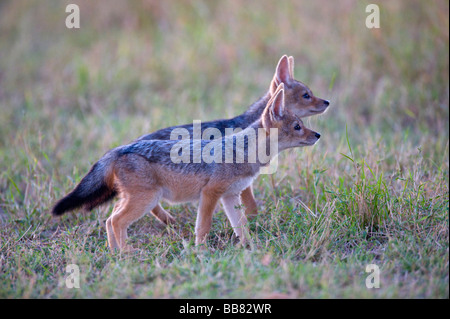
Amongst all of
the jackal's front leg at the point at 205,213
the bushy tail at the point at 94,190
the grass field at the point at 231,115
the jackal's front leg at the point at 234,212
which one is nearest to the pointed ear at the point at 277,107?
the grass field at the point at 231,115

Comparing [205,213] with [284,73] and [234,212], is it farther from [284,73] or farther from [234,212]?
[284,73]

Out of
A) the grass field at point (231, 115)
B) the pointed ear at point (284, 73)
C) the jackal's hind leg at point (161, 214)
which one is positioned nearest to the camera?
the grass field at point (231, 115)

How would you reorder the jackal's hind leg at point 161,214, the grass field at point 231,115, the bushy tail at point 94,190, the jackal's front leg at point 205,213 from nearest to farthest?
the grass field at point 231,115, the bushy tail at point 94,190, the jackal's front leg at point 205,213, the jackal's hind leg at point 161,214

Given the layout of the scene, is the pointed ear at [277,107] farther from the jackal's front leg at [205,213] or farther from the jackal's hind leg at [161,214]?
the jackal's hind leg at [161,214]

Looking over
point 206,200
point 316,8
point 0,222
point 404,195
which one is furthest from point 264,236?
point 316,8

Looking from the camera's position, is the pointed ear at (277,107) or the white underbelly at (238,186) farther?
the pointed ear at (277,107)

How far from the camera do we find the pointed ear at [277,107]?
5867 mm

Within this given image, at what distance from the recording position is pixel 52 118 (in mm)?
9750

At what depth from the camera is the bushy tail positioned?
18.0 ft

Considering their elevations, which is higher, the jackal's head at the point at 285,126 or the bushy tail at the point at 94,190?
the jackal's head at the point at 285,126

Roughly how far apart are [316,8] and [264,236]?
8.51 m

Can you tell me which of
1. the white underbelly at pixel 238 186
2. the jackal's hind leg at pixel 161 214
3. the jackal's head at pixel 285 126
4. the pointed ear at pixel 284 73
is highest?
the pointed ear at pixel 284 73

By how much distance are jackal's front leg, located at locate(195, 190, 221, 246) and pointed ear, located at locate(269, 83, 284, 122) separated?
113cm

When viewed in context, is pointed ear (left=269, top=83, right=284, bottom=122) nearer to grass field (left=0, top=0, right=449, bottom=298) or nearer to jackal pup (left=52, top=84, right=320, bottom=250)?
jackal pup (left=52, top=84, right=320, bottom=250)
